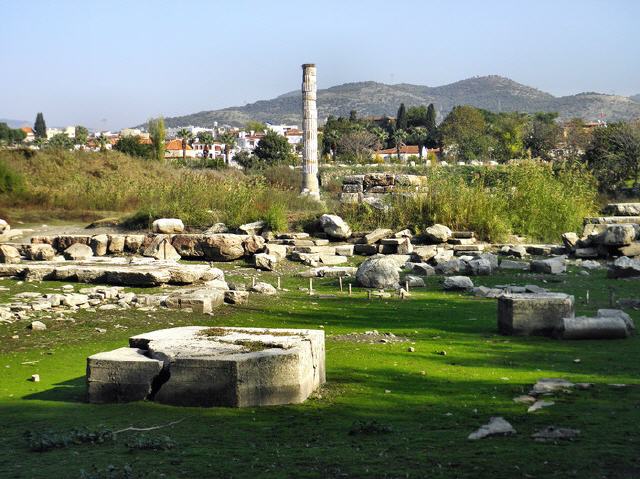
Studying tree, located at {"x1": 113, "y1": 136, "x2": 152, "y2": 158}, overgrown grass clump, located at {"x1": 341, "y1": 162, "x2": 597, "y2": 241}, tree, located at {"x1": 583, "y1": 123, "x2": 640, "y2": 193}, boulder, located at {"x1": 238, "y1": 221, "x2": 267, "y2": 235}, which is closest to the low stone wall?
overgrown grass clump, located at {"x1": 341, "y1": 162, "x2": 597, "y2": 241}

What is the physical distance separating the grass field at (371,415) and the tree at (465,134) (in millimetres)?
62880

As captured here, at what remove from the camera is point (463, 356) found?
9.17 m

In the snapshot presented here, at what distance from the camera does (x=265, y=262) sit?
18.1 meters

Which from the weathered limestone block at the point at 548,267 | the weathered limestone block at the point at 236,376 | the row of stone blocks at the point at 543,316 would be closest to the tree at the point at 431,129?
the weathered limestone block at the point at 548,267

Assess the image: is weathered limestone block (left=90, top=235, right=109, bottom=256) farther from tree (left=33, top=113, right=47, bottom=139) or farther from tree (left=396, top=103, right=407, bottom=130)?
tree (left=33, top=113, right=47, bottom=139)

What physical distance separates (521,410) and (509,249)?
13.7 m

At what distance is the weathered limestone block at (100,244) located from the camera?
19.7 metres

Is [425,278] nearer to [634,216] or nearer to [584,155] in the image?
[634,216]

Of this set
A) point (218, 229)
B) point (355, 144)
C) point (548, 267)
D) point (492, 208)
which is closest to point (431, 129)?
point (355, 144)

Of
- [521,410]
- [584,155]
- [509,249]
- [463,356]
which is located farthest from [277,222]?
[584,155]

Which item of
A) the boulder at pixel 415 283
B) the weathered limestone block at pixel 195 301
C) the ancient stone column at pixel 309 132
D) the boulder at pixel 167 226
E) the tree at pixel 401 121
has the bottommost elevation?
the boulder at pixel 415 283

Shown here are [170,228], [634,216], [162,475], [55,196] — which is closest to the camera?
[162,475]

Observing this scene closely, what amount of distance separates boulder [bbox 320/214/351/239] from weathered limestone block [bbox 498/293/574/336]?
12064 mm

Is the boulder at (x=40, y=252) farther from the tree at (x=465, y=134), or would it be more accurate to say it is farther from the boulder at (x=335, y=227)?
the tree at (x=465, y=134)
